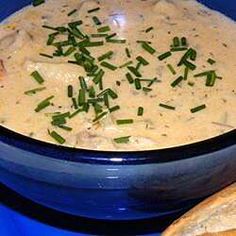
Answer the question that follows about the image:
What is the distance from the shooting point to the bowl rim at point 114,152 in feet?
4.41

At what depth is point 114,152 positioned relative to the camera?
53.1 inches

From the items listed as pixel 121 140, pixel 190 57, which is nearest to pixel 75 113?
pixel 121 140

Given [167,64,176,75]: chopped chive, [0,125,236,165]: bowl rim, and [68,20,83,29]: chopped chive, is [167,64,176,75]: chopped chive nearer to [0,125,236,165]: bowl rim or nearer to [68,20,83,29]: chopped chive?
[68,20,83,29]: chopped chive

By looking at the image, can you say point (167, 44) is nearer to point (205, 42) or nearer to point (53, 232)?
point (205, 42)

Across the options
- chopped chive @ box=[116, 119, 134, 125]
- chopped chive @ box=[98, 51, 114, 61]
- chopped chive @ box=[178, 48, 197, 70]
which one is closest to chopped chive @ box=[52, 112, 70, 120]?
chopped chive @ box=[116, 119, 134, 125]

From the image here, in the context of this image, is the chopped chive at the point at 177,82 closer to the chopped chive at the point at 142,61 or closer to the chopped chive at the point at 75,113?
the chopped chive at the point at 142,61

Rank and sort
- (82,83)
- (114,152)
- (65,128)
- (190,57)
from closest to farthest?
(114,152), (65,128), (82,83), (190,57)

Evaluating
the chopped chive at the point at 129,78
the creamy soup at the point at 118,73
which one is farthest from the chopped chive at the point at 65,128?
the chopped chive at the point at 129,78

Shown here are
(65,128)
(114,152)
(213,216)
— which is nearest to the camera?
(114,152)

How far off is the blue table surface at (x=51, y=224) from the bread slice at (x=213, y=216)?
A: 7.0 inches

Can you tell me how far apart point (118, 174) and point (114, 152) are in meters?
0.05

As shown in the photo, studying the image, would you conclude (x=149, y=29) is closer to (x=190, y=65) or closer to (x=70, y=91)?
(x=190, y=65)

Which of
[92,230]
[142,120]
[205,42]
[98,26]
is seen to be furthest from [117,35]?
[92,230]

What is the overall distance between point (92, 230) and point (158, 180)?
32 centimetres
